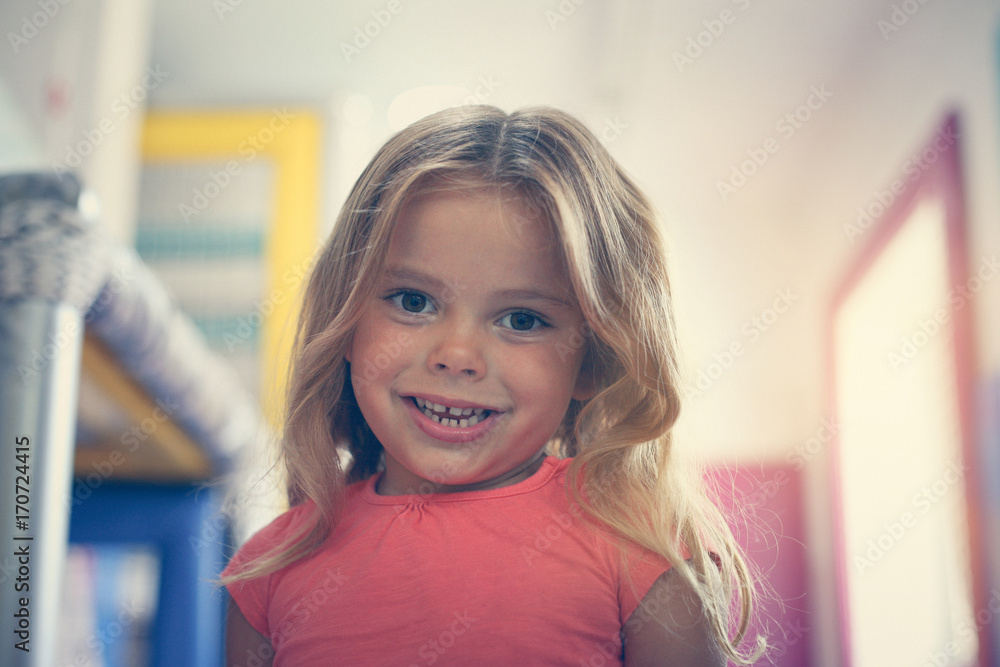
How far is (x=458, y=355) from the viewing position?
17.3 inches

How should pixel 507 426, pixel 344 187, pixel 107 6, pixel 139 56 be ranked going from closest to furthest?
1. pixel 507 426
2. pixel 107 6
3. pixel 139 56
4. pixel 344 187

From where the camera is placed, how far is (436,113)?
51 centimetres

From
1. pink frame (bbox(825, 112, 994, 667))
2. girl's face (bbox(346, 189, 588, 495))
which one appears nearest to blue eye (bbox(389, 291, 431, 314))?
girl's face (bbox(346, 189, 588, 495))

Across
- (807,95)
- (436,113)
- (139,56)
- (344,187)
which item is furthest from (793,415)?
(436,113)

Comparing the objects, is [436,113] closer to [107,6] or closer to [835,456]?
[107,6]

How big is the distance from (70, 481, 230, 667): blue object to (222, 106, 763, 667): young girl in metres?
0.35

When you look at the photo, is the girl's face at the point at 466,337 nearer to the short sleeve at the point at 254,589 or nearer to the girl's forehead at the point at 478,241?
the girl's forehead at the point at 478,241

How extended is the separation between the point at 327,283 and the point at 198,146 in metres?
1.45

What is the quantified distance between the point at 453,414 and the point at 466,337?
2.0 inches

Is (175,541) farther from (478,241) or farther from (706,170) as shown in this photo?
(706,170)

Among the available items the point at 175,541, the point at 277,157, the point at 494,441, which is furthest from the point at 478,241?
the point at 277,157

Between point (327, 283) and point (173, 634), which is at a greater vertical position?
point (327, 283)

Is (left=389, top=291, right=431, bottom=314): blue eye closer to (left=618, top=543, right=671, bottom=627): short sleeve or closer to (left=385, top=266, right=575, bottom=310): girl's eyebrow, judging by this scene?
(left=385, top=266, right=575, bottom=310): girl's eyebrow

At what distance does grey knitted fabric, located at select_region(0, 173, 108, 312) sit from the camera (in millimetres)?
445
